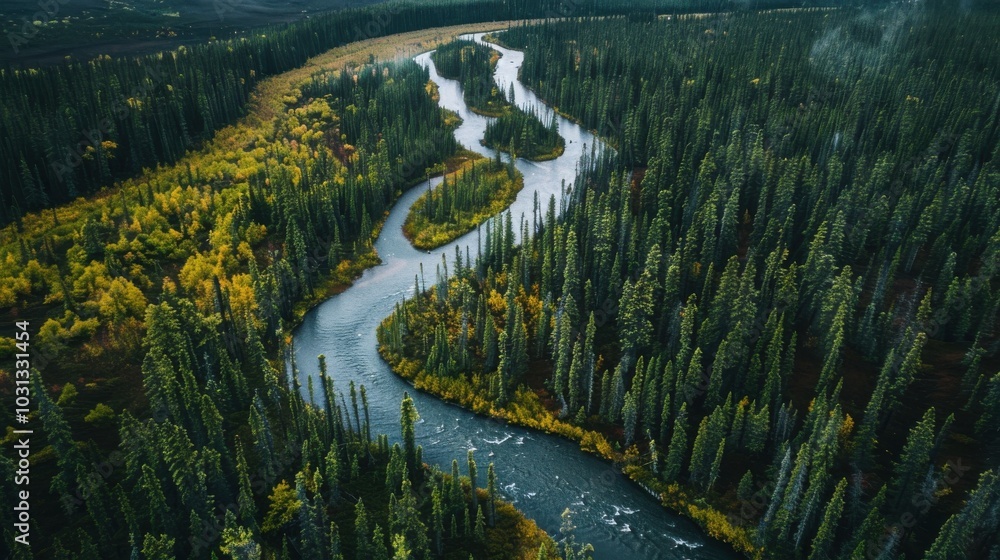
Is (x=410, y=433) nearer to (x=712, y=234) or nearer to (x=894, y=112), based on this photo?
(x=712, y=234)

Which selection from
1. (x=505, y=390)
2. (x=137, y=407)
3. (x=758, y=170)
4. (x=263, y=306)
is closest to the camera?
(x=137, y=407)

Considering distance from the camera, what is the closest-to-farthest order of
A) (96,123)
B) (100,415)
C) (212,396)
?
(100,415) → (212,396) → (96,123)

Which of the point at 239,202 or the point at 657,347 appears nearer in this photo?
the point at 657,347

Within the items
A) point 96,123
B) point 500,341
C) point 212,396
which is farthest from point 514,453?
point 96,123

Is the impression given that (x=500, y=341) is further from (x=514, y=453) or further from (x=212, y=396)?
(x=212, y=396)

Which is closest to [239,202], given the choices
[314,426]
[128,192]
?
[128,192]

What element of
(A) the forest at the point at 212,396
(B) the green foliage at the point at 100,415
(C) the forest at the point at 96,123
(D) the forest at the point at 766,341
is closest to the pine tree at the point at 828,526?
(D) the forest at the point at 766,341

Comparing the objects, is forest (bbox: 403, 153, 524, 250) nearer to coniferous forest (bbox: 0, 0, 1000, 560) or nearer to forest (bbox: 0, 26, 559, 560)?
coniferous forest (bbox: 0, 0, 1000, 560)

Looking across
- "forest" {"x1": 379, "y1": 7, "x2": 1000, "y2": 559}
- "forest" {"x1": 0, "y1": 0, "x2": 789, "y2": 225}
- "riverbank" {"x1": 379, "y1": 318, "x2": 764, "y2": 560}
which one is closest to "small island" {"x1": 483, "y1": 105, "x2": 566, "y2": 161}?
"forest" {"x1": 379, "y1": 7, "x2": 1000, "y2": 559}
